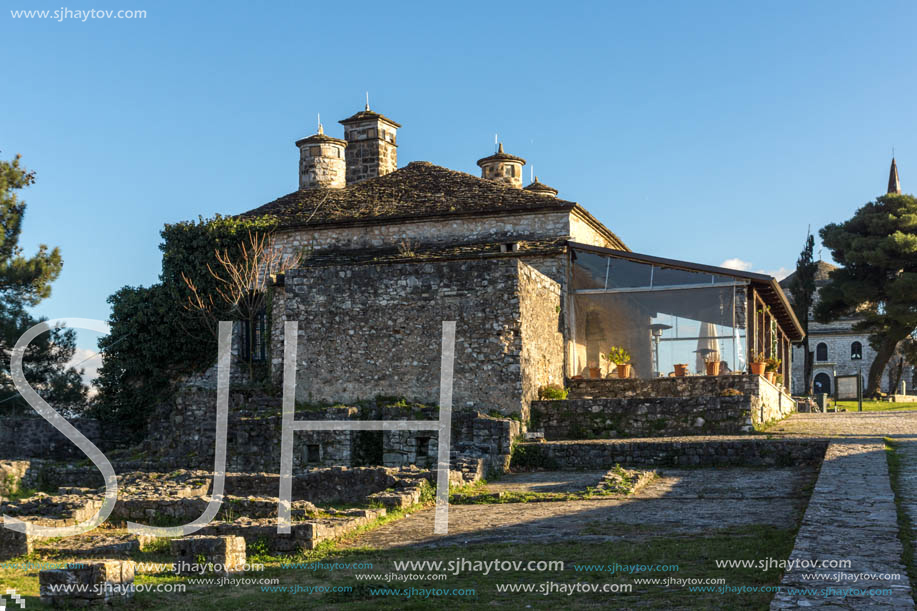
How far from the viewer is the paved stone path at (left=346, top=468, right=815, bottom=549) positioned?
9.72m

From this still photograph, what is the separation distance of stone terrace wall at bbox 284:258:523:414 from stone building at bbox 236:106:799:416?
1.1 inches

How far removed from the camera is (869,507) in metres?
8.24

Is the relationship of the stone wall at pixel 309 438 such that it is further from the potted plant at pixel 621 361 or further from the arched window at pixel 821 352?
the arched window at pixel 821 352

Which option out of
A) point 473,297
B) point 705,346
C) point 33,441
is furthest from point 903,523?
point 33,441

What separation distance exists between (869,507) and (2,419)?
21.7 m

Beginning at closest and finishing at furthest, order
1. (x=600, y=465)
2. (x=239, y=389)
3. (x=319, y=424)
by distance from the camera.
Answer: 1. (x=600, y=465)
2. (x=319, y=424)
3. (x=239, y=389)

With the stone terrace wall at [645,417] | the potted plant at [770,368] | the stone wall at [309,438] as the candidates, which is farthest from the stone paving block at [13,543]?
the potted plant at [770,368]

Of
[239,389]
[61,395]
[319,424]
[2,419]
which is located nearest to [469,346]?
[319,424]

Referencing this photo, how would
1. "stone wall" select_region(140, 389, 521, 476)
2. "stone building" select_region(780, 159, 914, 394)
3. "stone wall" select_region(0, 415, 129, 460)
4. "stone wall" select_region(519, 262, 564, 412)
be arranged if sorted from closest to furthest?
1. "stone wall" select_region(140, 389, 521, 476)
2. "stone wall" select_region(519, 262, 564, 412)
3. "stone wall" select_region(0, 415, 129, 460)
4. "stone building" select_region(780, 159, 914, 394)

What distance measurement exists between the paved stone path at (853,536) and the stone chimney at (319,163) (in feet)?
69.6

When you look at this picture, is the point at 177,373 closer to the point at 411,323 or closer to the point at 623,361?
the point at 411,323

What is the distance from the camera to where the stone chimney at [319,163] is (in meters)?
31.3

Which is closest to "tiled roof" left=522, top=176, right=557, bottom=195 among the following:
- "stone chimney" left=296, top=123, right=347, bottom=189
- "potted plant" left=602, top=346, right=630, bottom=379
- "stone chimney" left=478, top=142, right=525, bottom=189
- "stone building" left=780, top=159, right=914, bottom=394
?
"stone chimney" left=478, top=142, right=525, bottom=189

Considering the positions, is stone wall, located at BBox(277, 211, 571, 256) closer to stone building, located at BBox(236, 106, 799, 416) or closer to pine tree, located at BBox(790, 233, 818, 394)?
stone building, located at BBox(236, 106, 799, 416)
